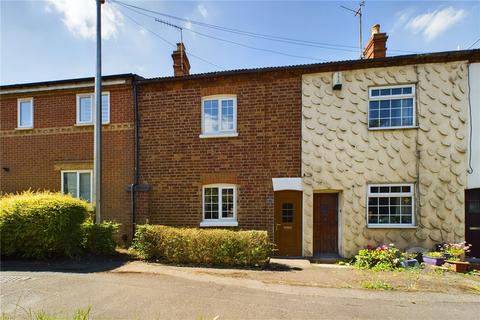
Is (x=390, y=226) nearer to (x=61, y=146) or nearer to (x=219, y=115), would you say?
(x=219, y=115)

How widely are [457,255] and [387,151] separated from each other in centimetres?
361

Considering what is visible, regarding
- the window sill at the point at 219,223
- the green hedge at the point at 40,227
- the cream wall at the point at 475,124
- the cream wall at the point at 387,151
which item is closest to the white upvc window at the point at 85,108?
the green hedge at the point at 40,227

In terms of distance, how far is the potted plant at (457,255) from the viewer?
24.0 ft

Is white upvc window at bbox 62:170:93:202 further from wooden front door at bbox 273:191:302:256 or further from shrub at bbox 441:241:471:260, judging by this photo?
shrub at bbox 441:241:471:260

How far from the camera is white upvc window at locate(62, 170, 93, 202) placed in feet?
34.2

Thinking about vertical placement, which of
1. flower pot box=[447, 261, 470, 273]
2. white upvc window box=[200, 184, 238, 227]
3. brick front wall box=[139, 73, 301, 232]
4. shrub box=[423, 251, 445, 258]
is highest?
brick front wall box=[139, 73, 301, 232]

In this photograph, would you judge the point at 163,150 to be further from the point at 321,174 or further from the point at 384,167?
the point at 384,167

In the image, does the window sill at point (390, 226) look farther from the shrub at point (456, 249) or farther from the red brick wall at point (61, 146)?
the red brick wall at point (61, 146)

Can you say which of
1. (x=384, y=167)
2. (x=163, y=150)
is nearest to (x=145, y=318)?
(x=163, y=150)

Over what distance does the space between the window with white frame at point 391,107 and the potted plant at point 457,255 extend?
3986 millimetres

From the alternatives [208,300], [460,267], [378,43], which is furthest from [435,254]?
[378,43]

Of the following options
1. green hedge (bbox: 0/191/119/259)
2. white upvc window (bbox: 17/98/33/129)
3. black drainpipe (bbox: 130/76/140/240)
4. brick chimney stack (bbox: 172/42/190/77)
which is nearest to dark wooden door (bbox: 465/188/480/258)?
black drainpipe (bbox: 130/76/140/240)

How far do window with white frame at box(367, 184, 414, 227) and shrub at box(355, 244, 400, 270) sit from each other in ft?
2.82

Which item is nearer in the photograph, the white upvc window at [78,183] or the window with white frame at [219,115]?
the window with white frame at [219,115]
